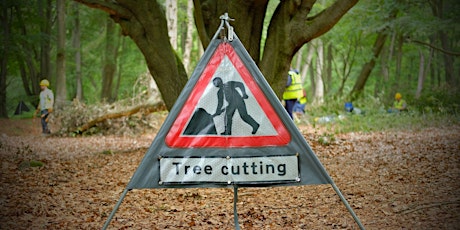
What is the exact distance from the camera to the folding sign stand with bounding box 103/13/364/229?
3676 mm

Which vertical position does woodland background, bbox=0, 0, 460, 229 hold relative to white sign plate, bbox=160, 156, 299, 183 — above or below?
below

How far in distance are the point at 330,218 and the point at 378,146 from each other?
5.00m

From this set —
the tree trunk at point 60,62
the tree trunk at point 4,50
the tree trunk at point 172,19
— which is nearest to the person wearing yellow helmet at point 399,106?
the tree trunk at point 172,19

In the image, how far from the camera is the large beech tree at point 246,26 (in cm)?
774

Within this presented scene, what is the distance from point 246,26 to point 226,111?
4.25 metres

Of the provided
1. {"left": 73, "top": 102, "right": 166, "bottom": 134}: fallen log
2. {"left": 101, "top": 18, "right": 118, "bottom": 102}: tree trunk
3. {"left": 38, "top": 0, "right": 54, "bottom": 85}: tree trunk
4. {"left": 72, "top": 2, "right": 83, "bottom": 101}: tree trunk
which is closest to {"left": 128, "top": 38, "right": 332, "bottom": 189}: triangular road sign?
{"left": 73, "top": 102, "right": 166, "bottom": 134}: fallen log

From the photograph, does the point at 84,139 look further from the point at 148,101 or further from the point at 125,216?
the point at 125,216

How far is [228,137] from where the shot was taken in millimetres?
3789

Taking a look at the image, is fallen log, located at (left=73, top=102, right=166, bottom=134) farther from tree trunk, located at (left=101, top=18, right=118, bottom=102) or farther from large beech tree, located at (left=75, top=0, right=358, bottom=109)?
tree trunk, located at (left=101, top=18, right=118, bottom=102)

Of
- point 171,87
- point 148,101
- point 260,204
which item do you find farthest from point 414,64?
point 260,204

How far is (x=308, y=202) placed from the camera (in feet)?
18.3

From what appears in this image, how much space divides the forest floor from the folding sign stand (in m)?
1.17

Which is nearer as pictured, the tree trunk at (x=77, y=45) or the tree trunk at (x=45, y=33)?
the tree trunk at (x=45, y=33)

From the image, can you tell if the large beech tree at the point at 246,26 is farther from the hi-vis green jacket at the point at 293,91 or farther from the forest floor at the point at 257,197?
the hi-vis green jacket at the point at 293,91
